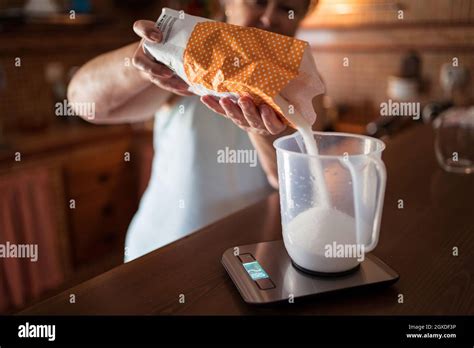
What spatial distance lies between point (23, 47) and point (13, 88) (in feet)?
0.72

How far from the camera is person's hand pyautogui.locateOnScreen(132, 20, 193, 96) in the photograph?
2.35 ft

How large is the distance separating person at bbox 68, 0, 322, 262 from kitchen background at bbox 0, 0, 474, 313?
2.70ft

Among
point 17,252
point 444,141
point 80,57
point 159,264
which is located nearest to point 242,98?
point 159,264

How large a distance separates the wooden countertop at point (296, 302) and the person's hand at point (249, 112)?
0.19 meters

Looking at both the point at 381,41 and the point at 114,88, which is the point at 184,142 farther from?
the point at 381,41

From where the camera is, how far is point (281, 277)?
585mm

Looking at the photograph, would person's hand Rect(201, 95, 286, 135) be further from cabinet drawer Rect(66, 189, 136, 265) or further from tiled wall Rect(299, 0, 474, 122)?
tiled wall Rect(299, 0, 474, 122)

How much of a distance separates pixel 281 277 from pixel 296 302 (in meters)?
0.05

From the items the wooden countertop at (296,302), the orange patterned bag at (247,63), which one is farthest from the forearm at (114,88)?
the wooden countertop at (296,302)

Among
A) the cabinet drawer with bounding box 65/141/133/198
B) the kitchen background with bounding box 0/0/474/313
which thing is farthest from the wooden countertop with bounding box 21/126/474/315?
the cabinet drawer with bounding box 65/141/133/198

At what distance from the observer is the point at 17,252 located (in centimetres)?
198

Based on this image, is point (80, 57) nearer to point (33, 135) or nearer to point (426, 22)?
point (33, 135)

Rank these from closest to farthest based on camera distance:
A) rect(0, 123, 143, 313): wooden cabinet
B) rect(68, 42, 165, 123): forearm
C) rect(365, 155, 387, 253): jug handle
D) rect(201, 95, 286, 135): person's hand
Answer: rect(365, 155, 387, 253): jug handle → rect(201, 95, 286, 135): person's hand → rect(68, 42, 165, 123): forearm → rect(0, 123, 143, 313): wooden cabinet

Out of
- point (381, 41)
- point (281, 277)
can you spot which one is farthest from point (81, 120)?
point (281, 277)
